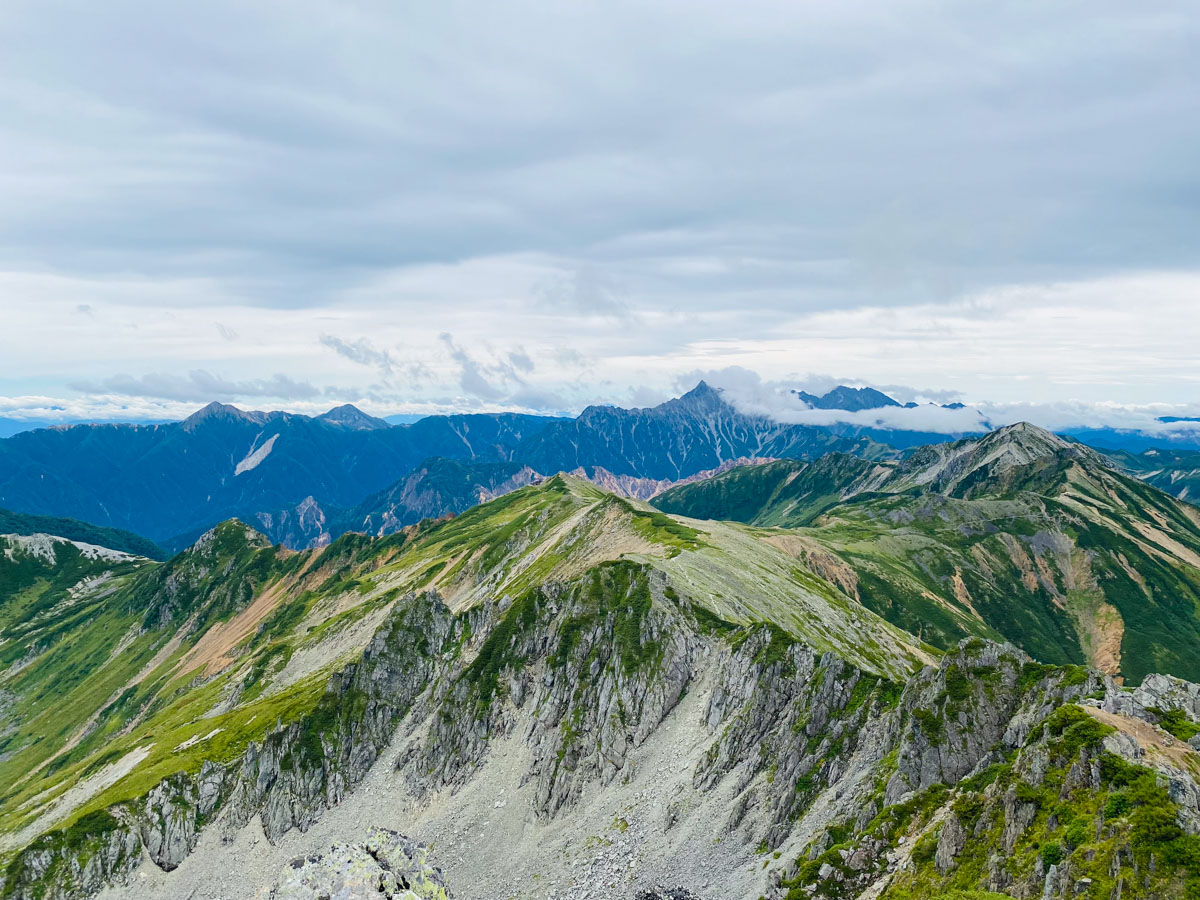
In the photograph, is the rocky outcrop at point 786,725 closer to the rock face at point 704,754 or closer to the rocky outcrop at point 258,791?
the rock face at point 704,754

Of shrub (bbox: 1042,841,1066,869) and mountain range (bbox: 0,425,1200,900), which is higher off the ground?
shrub (bbox: 1042,841,1066,869)

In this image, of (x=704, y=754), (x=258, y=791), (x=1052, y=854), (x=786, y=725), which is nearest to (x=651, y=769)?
(x=704, y=754)

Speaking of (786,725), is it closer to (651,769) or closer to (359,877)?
(651,769)

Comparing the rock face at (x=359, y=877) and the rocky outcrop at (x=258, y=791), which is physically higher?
the rock face at (x=359, y=877)

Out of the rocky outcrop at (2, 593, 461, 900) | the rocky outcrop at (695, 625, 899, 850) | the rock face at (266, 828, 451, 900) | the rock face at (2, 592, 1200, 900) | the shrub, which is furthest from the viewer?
the rocky outcrop at (2, 593, 461, 900)

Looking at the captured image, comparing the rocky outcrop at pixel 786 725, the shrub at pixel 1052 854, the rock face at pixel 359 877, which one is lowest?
the rock face at pixel 359 877

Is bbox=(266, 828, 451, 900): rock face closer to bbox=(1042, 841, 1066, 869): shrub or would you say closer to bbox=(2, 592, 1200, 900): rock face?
bbox=(2, 592, 1200, 900): rock face

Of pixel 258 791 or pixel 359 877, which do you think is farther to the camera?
pixel 258 791

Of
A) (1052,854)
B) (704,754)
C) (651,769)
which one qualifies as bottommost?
(651,769)

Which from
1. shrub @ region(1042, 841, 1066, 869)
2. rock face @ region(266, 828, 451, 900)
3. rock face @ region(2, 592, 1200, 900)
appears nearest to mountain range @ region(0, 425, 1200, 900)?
shrub @ region(1042, 841, 1066, 869)

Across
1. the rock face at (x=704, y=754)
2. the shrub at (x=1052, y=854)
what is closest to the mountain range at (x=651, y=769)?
the shrub at (x=1052, y=854)
